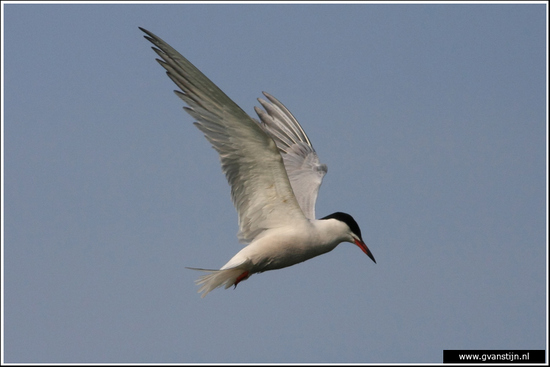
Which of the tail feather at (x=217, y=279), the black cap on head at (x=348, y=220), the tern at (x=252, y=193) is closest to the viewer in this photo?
the tern at (x=252, y=193)

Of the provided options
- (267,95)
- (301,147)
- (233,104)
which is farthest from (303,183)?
(233,104)

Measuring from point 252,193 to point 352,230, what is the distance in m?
1.32

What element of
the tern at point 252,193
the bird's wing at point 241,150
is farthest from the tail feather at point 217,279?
the bird's wing at point 241,150

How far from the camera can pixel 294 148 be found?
11.2 metres

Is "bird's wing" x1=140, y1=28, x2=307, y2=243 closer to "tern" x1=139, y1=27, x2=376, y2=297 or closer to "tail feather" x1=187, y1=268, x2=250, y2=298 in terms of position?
"tern" x1=139, y1=27, x2=376, y2=297

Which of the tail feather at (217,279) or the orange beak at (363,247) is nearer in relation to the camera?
the tail feather at (217,279)

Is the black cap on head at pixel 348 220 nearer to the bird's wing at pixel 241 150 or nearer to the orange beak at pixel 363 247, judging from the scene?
the orange beak at pixel 363 247

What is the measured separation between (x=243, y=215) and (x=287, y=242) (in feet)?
2.07

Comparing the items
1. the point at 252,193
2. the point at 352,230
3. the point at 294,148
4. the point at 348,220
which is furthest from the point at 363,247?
the point at 294,148

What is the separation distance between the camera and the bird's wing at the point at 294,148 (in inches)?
417

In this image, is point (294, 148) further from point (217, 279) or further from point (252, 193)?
point (217, 279)

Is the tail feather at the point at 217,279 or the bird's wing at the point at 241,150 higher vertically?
the bird's wing at the point at 241,150

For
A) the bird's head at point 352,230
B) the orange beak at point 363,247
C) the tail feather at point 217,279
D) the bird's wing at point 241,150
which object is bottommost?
the tail feather at point 217,279

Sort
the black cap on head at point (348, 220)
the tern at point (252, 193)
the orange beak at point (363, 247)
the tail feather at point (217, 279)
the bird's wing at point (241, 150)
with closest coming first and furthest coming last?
the bird's wing at point (241, 150)
the tern at point (252, 193)
the tail feather at point (217, 279)
the black cap on head at point (348, 220)
the orange beak at point (363, 247)
